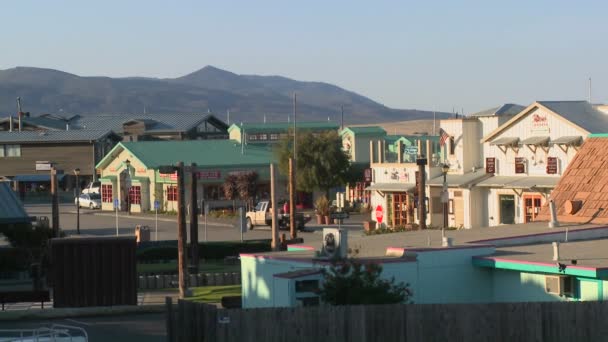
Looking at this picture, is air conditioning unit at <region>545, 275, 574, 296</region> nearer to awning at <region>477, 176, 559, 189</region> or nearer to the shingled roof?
the shingled roof

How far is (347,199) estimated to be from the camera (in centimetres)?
7962

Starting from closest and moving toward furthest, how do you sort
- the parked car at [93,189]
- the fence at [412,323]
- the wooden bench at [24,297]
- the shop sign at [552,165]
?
the fence at [412,323] < the wooden bench at [24,297] < the shop sign at [552,165] < the parked car at [93,189]

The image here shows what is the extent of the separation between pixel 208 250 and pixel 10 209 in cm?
765

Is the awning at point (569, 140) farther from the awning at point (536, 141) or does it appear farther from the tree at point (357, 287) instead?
the tree at point (357, 287)

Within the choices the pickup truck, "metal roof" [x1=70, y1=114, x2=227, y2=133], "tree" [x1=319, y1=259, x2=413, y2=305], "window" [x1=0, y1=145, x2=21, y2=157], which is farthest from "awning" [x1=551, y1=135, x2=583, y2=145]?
"metal roof" [x1=70, y1=114, x2=227, y2=133]

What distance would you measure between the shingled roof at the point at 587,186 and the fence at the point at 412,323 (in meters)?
12.8

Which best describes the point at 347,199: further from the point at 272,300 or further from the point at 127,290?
the point at 272,300

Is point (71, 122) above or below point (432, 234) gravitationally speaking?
above

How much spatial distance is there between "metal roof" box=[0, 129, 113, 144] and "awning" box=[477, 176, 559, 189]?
183ft

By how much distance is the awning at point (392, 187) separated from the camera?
199 ft

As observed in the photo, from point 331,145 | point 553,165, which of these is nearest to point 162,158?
point 331,145

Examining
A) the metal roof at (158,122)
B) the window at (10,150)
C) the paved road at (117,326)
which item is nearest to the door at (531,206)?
the paved road at (117,326)

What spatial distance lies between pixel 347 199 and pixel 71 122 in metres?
58.8

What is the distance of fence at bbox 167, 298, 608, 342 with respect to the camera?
72.8 feet
